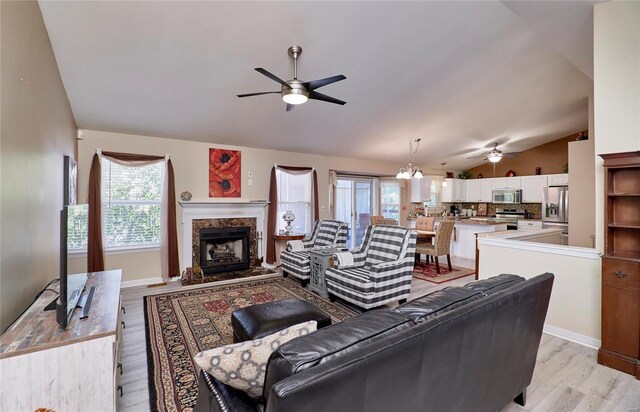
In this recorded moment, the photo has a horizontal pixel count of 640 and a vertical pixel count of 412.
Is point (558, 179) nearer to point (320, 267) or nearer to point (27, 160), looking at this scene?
point (320, 267)

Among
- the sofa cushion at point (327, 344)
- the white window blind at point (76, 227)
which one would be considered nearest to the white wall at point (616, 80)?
the sofa cushion at point (327, 344)

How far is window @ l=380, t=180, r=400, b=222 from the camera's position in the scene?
26.3ft

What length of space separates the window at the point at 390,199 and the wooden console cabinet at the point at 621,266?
5.60m

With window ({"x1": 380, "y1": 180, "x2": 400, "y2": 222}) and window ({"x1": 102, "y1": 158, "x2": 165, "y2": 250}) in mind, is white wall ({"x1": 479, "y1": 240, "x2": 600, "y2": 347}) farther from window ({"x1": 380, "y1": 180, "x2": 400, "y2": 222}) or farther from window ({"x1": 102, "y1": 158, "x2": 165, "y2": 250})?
window ({"x1": 102, "y1": 158, "x2": 165, "y2": 250})

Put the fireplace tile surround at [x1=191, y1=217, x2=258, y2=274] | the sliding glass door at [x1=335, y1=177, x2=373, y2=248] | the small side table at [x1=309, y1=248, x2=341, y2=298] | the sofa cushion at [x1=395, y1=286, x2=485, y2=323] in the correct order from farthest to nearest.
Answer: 1. the sliding glass door at [x1=335, y1=177, x2=373, y2=248]
2. the fireplace tile surround at [x1=191, y1=217, x2=258, y2=274]
3. the small side table at [x1=309, y1=248, x2=341, y2=298]
4. the sofa cushion at [x1=395, y1=286, x2=485, y2=323]

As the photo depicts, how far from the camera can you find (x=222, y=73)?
3223 millimetres

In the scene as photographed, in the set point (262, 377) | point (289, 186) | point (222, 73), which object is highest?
point (222, 73)

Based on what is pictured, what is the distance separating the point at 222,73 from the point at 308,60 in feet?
3.28

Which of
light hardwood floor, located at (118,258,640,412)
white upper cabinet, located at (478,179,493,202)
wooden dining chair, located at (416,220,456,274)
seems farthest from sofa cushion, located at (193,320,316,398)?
white upper cabinet, located at (478,179,493,202)

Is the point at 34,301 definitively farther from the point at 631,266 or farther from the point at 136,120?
the point at 631,266

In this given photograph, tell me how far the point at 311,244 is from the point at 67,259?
152 inches

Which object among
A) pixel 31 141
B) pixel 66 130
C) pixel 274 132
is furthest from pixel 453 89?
pixel 66 130

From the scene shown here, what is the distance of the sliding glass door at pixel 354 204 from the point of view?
738 cm

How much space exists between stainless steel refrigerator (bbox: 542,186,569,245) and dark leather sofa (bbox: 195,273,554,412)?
573 cm
